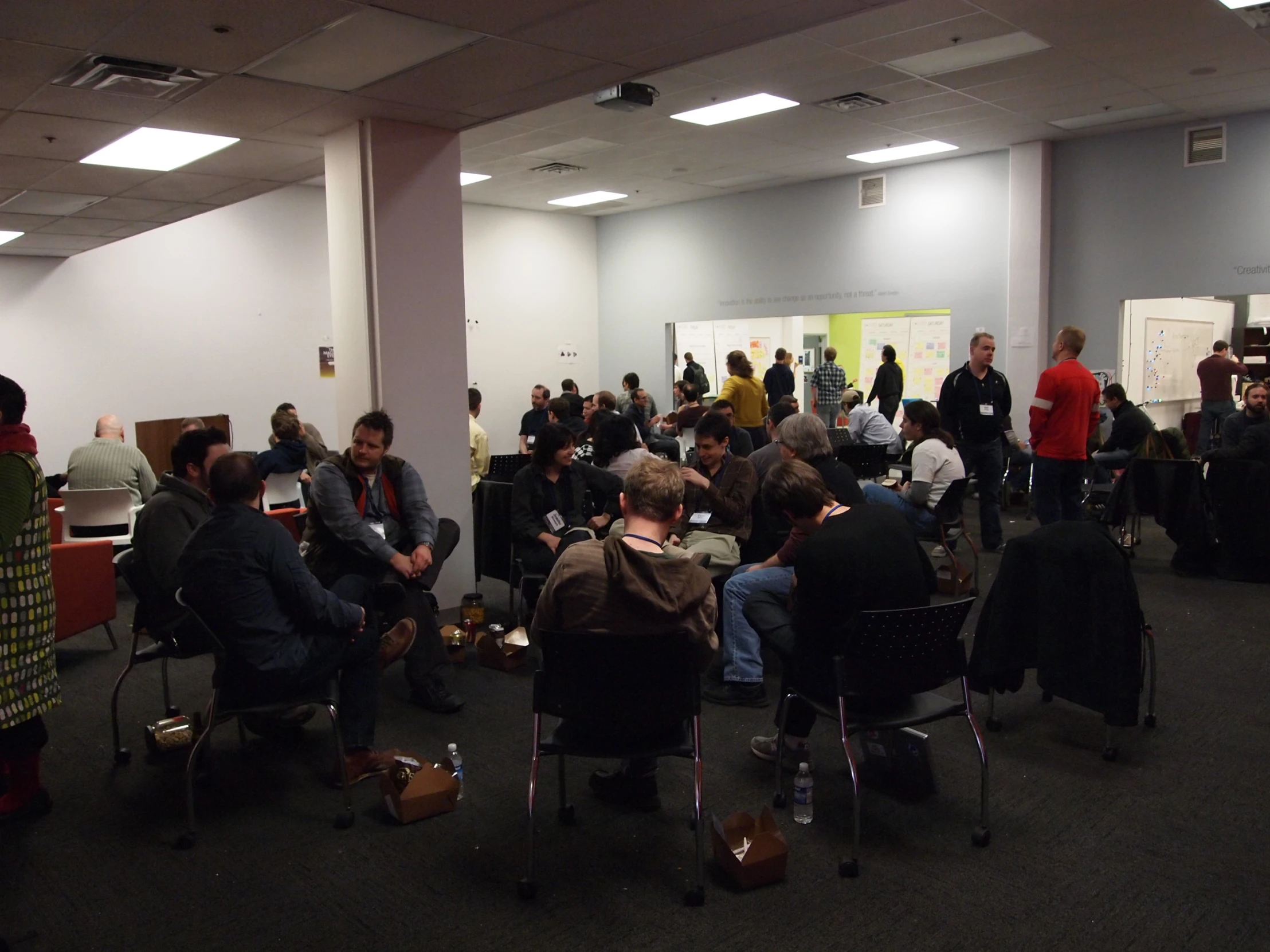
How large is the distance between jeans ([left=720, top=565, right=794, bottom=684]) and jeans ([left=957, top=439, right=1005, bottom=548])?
12.1 feet

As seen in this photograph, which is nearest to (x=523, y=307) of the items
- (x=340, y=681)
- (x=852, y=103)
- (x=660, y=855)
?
(x=852, y=103)

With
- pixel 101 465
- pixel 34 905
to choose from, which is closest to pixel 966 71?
pixel 101 465

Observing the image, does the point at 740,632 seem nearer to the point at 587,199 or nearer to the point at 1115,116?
the point at 1115,116

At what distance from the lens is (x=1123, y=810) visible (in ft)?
10.6

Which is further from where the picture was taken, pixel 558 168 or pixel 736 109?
pixel 558 168

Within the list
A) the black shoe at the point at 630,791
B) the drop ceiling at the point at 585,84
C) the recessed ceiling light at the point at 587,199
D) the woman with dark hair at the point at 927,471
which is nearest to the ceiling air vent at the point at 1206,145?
the drop ceiling at the point at 585,84

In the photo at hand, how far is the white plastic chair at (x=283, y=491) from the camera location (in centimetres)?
713

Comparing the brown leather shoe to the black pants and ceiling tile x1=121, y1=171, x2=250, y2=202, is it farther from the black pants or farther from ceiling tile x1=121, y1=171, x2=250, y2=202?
ceiling tile x1=121, y1=171, x2=250, y2=202

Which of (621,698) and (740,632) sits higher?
(621,698)

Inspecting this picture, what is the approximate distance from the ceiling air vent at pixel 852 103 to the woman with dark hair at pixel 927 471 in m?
3.09

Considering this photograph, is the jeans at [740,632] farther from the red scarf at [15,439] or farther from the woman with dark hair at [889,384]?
the woman with dark hair at [889,384]

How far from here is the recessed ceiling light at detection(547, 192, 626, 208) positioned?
1185cm

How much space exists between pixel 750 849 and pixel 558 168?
870 cm

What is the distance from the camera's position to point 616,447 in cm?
546
